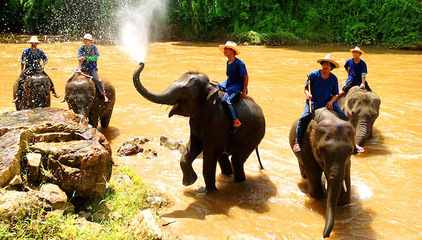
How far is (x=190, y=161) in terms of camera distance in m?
5.48

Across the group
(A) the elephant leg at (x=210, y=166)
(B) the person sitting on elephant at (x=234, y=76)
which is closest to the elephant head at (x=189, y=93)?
(B) the person sitting on elephant at (x=234, y=76)

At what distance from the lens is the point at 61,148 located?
398 cm

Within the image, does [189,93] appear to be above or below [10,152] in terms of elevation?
above

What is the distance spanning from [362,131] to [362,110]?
54cm

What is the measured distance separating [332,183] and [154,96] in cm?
261

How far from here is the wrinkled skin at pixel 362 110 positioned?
7.50m

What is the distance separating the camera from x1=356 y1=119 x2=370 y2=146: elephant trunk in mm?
7328

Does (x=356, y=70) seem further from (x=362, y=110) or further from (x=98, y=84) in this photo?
(x=98, y=84)

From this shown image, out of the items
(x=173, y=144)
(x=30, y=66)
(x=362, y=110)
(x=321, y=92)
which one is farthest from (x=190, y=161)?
(x=30, y=66)

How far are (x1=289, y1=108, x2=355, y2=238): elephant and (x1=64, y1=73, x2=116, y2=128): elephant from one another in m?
4.49

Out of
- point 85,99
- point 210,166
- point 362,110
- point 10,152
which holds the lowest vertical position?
point 210,166

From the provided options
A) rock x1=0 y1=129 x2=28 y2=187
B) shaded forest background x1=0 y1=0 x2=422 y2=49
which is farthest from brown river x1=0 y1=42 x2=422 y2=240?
shaded forest background x1=0 y1=0 x2=422 y2=49

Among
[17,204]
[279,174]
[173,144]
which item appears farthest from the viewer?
[173,144]

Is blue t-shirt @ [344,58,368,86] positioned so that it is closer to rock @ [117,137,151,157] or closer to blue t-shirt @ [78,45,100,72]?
rock @ [117,137,151,157]
